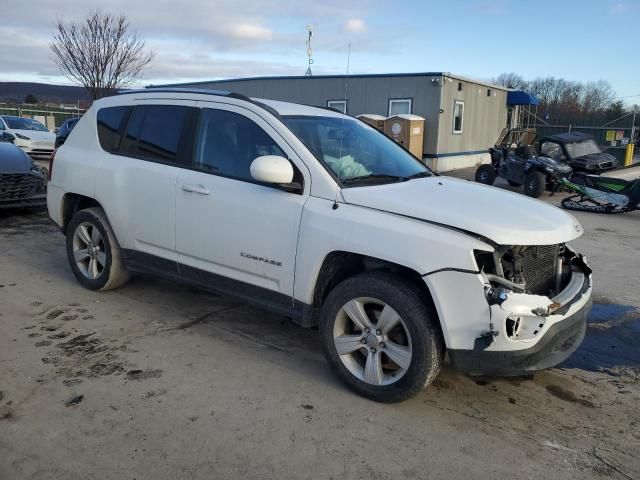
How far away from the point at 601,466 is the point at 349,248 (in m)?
1.80

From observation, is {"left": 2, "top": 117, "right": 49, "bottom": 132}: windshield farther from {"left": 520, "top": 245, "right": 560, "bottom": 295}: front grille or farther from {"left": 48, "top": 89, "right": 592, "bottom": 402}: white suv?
{"left": 520, "top": 245, "right": 560, "bottom": 295}: front grille

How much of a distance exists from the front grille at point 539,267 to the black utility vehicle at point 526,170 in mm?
10790

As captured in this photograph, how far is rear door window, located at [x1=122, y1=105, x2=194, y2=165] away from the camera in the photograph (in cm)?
442

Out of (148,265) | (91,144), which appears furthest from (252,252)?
(91,144)

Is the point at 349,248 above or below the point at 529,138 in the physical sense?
below

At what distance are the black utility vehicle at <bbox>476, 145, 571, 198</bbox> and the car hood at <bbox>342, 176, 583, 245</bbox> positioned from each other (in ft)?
35.4

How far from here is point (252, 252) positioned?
151 inches

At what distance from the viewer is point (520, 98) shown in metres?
27.5

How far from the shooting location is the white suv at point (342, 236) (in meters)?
3.03

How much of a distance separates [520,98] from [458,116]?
7877 millimetres

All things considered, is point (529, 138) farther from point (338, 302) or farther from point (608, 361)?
point (338, 302)

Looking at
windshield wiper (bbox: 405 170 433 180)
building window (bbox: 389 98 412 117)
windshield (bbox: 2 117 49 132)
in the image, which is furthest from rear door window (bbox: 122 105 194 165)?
building window (bbox: 389 98 412 117)

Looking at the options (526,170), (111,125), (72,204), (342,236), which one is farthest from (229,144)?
(526,170)

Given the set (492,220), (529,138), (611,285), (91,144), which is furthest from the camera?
(529,138)
